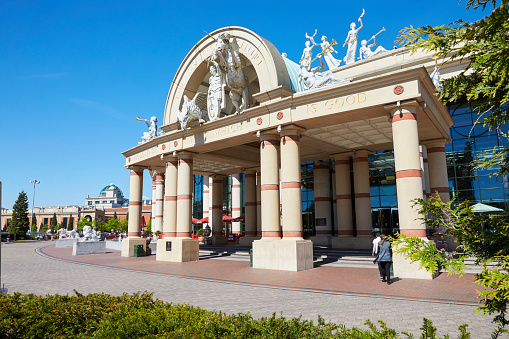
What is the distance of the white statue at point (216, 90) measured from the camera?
19120 mm

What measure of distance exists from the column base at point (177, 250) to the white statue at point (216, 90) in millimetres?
7682

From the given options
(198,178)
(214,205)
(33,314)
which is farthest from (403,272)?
(198,178)

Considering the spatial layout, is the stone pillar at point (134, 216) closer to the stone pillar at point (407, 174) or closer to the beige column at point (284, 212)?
the beige column at point (284, 212)

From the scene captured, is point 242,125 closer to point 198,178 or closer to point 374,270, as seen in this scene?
point 374,270

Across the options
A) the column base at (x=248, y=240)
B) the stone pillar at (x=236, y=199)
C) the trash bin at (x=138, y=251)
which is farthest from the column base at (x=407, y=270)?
the stone pillar at (x=236, y=199)

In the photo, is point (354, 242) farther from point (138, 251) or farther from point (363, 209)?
point (138, 251)

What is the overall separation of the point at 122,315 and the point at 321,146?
1865 centimetres

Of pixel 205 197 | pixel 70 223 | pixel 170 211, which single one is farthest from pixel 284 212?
pixel 70 223

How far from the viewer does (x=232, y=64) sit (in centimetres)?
1839

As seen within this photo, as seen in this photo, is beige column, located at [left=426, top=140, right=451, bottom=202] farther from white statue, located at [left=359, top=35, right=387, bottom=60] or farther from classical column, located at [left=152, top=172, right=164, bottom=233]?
classical column, located at [left=152, top=172, right=164, bottom=233]

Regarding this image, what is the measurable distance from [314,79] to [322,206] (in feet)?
42.8

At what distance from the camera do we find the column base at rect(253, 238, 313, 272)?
15195 millimetres

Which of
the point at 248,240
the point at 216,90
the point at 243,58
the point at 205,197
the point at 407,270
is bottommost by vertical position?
the point at 248,240

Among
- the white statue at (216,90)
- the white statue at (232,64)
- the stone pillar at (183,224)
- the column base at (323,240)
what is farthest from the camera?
the column base at (323,240)
